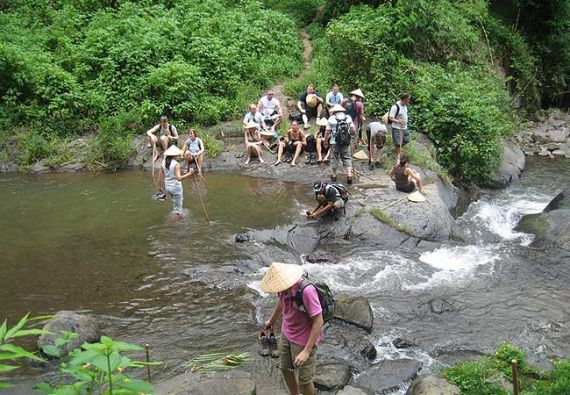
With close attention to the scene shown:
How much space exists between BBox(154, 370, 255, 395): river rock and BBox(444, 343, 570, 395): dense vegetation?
243 cm

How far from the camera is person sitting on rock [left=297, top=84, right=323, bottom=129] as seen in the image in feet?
55.0

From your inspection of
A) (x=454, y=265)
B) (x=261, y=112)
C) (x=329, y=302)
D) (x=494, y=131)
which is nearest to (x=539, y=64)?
(x=494, y=131)

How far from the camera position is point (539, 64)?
23328mm

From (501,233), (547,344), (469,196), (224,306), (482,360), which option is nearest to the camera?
(482,360)

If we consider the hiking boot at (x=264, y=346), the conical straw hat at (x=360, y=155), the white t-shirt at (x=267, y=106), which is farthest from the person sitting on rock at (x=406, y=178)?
the hiking boot at (x=264, y=346)

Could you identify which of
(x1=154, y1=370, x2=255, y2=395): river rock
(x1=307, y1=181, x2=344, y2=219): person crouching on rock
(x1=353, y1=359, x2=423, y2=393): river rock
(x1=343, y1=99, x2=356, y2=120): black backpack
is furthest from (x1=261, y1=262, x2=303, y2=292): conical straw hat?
(x1=343, y1=99, x2=356, y2=120): black backpack

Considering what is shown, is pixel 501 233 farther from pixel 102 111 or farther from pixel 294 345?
pixel 102 111

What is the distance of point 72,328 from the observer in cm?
727

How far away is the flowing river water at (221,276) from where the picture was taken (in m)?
8.18

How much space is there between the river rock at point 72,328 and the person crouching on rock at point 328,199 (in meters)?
5.37

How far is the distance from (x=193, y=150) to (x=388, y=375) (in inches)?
342

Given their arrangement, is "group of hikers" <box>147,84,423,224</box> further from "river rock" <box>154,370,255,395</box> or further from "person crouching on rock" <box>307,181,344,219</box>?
"river rock" <box>154,370,255,395</box>

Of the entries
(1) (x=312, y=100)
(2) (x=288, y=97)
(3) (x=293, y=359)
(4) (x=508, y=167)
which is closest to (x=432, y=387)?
(3) (x=293, y=359)

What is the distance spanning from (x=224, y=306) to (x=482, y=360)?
375 cm
